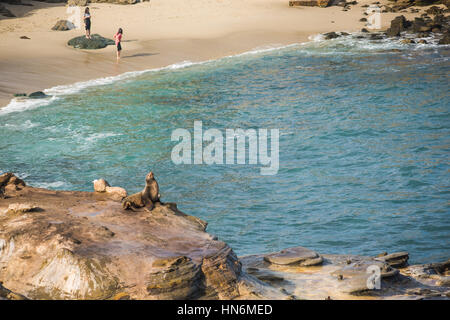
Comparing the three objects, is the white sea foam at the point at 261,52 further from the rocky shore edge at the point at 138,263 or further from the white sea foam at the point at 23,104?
the rocky shore edge at the point at 138,263

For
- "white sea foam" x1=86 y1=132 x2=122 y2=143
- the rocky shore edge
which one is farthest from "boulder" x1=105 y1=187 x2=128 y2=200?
"white sea foam" x1=86 y1=132 x2=122 y2=143

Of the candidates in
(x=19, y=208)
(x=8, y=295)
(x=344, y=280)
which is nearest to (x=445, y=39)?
(x=344, y=280)

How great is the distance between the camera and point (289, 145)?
47.5 ft

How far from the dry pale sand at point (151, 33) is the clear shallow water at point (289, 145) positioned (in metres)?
1.76

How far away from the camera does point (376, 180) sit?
39.2 ft

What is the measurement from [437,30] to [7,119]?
20.8m

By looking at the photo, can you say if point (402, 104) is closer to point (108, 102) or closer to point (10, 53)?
point (108, 102)

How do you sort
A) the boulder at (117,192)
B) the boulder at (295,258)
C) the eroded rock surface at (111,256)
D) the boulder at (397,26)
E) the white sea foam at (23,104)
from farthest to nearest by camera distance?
1. the boulder at (397,26)
2. the white sea foam at (23,104)
3. the boulder at (117,192)
4. the boulder at (295,258)
5. the eroded rock surface at (111,256)

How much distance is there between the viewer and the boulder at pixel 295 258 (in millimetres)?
6957

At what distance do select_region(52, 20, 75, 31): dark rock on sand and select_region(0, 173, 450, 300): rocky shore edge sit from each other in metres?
23.3

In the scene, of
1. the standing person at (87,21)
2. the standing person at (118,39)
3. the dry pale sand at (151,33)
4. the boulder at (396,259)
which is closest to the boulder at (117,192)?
the boulder at (396,259)

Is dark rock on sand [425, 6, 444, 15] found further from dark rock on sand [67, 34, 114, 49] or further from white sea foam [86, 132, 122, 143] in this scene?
white sea foam [86, 132, 122, 143]
